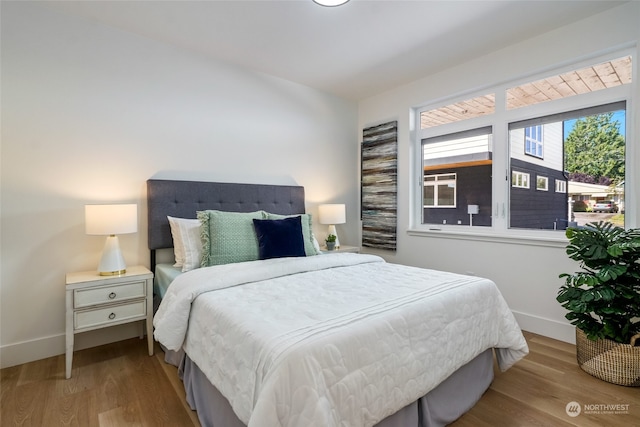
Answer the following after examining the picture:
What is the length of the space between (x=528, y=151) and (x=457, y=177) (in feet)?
2.34

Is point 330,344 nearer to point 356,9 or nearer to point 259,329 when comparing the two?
point 259,329

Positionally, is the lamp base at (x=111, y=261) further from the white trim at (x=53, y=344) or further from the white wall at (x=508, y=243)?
the white wall at (x=508, y=243)

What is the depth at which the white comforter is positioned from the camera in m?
1.08

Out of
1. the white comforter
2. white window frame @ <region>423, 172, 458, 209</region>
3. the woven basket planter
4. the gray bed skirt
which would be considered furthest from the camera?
white window frame @ <region>423, 172, 458, 209</region>

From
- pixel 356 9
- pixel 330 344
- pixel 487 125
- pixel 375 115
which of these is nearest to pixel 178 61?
pixel 356 9

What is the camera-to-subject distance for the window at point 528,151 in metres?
2.49

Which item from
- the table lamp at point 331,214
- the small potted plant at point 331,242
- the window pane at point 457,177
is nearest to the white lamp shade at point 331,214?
the table lamp at point 331,214

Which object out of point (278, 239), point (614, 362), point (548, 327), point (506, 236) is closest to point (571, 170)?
point (506, 236)

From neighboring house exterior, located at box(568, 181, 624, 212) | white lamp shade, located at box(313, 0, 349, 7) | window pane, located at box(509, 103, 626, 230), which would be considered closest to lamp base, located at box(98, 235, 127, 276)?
white lamp shade, located at box(313, 0, 349, 7)

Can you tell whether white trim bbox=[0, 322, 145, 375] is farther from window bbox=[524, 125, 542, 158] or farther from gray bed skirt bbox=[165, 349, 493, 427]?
window bbox=[524, 125, 542, 158]

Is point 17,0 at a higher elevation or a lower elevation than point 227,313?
higher

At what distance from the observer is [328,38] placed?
2697 millimetres

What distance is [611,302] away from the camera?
2.03 metres

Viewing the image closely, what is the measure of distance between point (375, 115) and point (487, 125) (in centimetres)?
144
